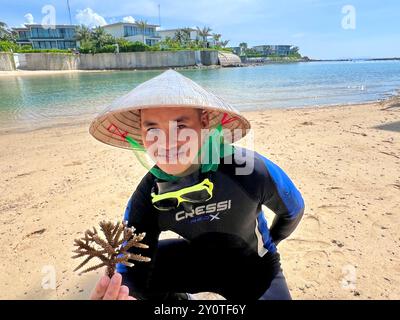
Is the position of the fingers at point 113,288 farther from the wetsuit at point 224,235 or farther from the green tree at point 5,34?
the green tree at point 5,34

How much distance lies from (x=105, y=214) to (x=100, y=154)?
286 cm

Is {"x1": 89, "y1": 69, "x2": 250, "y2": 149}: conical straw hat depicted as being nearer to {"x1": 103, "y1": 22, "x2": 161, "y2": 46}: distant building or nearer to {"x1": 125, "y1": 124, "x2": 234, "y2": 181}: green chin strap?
{"x1": 125, "y1": 124, "x2": 234, "y2": 181}: green chin strap

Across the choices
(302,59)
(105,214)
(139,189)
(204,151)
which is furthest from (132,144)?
(302,59)

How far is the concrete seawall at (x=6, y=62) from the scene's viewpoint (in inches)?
2137

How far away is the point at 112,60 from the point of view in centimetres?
7088

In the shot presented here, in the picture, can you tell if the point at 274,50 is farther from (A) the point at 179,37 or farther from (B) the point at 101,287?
(B) the point at 101,287

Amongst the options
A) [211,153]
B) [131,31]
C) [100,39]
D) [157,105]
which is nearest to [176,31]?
[131,31]

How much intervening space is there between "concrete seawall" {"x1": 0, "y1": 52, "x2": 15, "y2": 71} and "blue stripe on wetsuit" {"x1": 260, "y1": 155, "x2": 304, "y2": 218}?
66562 millimetres

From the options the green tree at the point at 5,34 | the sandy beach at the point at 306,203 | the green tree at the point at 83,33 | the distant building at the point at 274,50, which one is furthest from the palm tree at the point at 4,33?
the distant building at the point at 274,50

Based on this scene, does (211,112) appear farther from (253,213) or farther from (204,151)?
(253,213)

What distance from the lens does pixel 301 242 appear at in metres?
3.00

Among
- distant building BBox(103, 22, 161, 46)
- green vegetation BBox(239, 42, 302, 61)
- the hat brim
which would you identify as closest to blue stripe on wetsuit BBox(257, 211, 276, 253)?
the hat brim

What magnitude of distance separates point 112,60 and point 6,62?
22.6m

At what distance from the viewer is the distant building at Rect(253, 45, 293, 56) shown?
493ft
